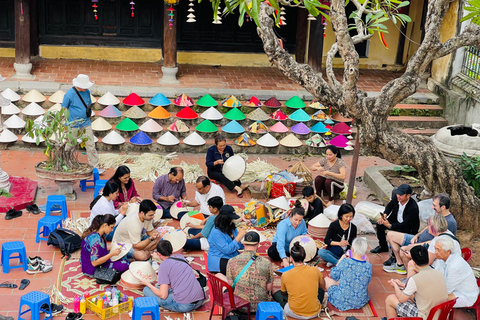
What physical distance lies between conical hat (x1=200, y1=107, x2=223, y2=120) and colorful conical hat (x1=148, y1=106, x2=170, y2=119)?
0.69 metres

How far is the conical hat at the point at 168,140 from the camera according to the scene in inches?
431

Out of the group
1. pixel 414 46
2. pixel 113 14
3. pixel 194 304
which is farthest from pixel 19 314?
pixel 414 46

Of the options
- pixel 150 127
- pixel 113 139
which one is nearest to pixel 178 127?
pixel 150 127

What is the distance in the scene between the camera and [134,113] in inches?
449

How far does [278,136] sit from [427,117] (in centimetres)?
333

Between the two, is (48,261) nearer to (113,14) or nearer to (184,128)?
(184,128)

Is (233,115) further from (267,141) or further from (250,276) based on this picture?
(250,276)

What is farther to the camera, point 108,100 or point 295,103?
point 295,103

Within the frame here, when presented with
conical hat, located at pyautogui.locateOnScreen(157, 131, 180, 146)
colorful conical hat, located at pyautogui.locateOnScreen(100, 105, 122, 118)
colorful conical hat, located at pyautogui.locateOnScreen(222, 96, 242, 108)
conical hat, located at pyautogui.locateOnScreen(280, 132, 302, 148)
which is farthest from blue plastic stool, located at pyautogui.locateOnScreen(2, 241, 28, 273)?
colorful conical hat, located at pyautogui.locateOnScreen(222, 96, 242, 108)

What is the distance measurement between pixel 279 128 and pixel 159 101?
2386 mm

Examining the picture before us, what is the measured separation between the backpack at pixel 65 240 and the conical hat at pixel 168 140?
365 centimetres

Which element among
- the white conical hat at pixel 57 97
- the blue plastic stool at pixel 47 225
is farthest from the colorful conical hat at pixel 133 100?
the blue plastic stool at pixel 47 225

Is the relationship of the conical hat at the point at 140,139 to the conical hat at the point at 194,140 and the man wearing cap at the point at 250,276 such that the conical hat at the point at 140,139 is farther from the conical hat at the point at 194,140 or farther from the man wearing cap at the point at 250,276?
the man wearing cap at the point at 250,276

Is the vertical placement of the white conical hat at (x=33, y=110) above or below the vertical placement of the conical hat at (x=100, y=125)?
above
